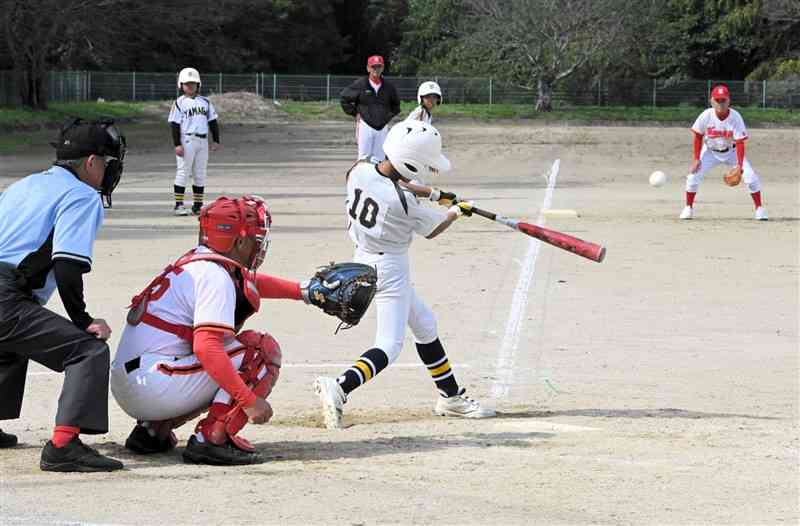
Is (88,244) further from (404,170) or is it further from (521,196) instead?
(521,196)

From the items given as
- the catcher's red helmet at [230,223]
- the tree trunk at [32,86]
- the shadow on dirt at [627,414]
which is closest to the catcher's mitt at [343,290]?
the catcher's red helmet at [230,223]

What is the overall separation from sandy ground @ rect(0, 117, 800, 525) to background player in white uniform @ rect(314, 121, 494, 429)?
0.29 m

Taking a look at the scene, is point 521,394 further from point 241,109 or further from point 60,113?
point 241,109

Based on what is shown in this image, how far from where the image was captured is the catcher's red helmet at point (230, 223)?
23.3 feet

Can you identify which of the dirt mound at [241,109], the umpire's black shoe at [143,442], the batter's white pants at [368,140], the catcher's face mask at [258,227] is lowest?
the dirt mound at [241,109]

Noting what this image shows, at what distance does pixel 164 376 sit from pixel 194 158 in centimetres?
1405

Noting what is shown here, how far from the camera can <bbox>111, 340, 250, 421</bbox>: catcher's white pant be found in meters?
7.00

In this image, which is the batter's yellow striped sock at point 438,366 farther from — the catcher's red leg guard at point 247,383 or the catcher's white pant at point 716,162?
the catcher's white pant at point 716,162

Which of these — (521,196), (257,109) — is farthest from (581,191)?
(257,109)

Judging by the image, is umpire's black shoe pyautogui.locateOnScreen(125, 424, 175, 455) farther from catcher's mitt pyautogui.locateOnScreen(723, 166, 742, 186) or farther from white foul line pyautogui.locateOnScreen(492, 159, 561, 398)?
catcher's mitt pyautogui.locateOnScreen(723, 166, 742, 186)

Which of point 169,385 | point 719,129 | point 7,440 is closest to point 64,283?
point 169,385

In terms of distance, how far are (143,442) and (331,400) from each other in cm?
121

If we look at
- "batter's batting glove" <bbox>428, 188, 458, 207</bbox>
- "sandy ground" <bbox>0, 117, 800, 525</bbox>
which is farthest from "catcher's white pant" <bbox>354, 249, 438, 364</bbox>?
"batter's batting glove" <bbox>428, 188, 458, 207</bbox>

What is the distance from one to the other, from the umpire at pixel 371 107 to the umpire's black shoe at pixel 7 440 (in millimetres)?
14409
